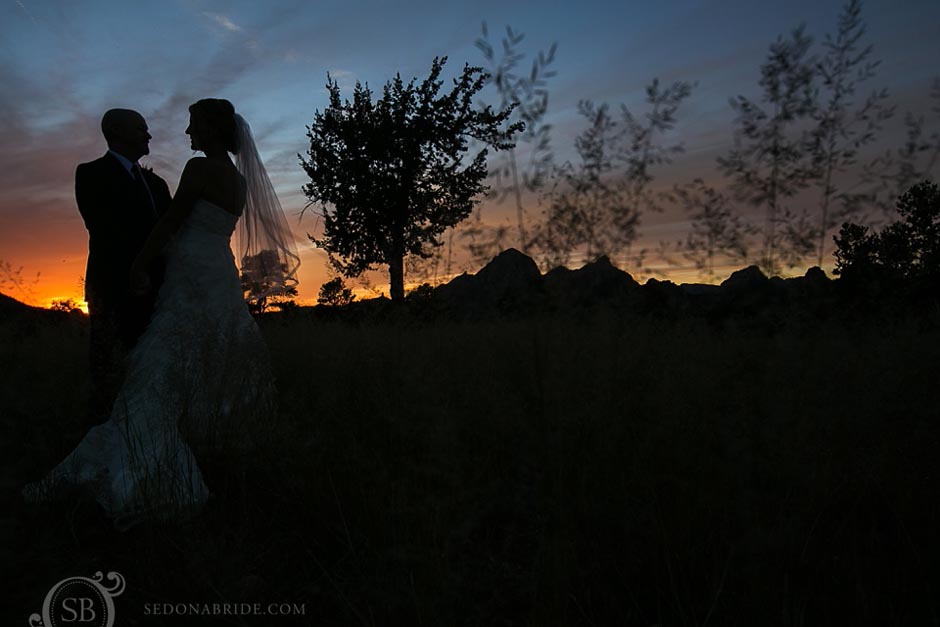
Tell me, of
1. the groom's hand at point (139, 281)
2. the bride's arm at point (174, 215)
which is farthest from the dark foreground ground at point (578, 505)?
the bride's arm at point (174, 215)

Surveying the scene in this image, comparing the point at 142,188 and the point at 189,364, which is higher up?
the point at 142,188

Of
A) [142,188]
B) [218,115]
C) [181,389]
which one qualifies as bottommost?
[181,389]

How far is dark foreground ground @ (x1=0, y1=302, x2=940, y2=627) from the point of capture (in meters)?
1.74

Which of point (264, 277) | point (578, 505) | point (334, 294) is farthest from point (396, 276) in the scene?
point (578, 505)

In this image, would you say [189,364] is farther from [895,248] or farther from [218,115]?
[895,248]

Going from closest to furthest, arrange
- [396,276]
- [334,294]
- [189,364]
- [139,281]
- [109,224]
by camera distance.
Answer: [189,364]
[139,281]
[109,224]
[334,294]
[396,276]

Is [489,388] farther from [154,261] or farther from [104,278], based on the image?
[104,278]

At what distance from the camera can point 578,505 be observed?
7.20 ft

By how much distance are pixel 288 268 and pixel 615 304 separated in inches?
104

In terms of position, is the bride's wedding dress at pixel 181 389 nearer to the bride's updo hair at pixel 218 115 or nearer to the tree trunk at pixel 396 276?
the bride's updo hair at pixel 218 115

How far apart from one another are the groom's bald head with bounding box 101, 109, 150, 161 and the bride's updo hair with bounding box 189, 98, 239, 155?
595mm

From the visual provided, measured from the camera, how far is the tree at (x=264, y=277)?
4.31 metres

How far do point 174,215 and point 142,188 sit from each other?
34.2 inches

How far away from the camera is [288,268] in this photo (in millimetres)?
4516
